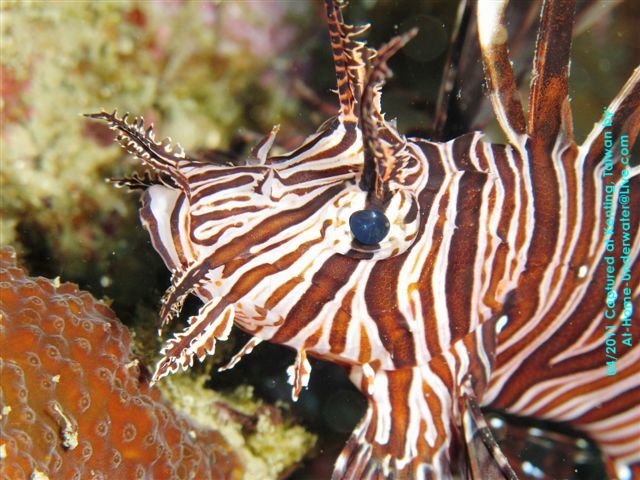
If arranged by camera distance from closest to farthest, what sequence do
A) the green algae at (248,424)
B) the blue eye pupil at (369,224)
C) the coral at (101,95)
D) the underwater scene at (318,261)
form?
1. the blue eye pupil at (369,224)
2. the underwater scene at (318,261)
3. the green algae at (248,424)
4. the coral at (101,95)

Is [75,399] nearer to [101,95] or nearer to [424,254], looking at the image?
[424,254]

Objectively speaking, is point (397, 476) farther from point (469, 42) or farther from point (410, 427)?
point (469, 42)

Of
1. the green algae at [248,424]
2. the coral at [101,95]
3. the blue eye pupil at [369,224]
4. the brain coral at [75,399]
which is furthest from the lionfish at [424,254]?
the coral at [101,95]

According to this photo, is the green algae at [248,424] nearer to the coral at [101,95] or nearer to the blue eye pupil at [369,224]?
the coral at [101,95]

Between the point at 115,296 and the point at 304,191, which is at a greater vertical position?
the point at 304,191

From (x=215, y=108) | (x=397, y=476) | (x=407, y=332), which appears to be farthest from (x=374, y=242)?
(x=215, y=108)

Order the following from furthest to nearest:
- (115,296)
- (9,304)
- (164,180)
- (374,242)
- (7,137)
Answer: (115,296) < (7,137) < (9,304) < (164,180) < (374,242)

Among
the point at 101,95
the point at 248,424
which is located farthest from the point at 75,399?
the point at 101,95
